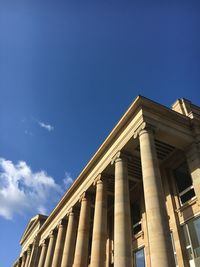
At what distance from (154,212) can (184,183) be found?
807cm

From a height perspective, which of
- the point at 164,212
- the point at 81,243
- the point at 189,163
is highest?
the point at 189,163

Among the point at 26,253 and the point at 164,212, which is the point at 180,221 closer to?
the point at 164,212

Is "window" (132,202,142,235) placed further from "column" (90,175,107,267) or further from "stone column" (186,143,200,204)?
"stone column" (186,143,200,204)

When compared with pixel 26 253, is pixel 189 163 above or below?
below

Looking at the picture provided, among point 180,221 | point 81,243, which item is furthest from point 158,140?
point 81,243

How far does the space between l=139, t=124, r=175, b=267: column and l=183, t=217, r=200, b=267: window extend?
5.33 m

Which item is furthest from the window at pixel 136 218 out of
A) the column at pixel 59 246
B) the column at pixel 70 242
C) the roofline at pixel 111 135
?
the column at pixel 59 246

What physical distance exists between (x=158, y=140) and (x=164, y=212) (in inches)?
304

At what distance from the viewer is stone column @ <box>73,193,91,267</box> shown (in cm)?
2303

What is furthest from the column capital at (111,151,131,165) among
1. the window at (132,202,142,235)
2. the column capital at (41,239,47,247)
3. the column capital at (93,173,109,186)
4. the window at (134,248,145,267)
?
the column capital at (41,239,47,247)

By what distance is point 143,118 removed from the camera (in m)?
19.5

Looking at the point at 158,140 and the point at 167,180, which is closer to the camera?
the point at 158,140

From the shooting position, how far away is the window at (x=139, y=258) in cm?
2298

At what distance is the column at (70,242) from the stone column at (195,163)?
1560cm
